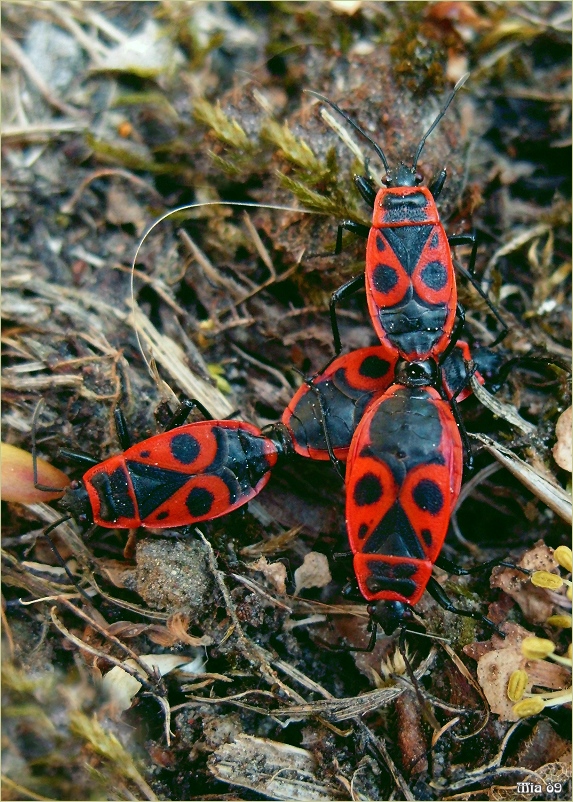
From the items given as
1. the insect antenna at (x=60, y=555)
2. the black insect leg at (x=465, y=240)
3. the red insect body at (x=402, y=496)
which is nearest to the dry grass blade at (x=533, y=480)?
the red insect body at (x=402, y=496)

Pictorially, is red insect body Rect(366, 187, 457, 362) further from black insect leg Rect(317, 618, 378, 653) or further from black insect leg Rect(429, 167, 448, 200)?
black insect leg Rect(317, 618, 378, 653)

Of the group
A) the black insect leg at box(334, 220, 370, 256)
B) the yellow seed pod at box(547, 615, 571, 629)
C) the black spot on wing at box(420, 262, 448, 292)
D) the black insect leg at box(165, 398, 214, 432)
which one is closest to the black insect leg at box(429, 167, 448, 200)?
the black insect leg at box(334, 220, 370, 256)

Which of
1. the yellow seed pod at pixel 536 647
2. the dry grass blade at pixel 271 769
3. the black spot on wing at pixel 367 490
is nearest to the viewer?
the yellow seed pod at pixel 536 647

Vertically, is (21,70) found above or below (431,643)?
above

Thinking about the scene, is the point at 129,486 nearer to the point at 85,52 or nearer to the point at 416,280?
the point at 416,280

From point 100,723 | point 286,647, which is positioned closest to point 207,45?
point 286,647

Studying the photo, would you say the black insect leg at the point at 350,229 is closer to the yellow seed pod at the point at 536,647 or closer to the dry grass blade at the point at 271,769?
the yellow seed pod at the point at 536,647

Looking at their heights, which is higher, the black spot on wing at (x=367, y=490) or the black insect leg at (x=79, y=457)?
the black spot on wing at (x=367, y=490)
